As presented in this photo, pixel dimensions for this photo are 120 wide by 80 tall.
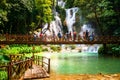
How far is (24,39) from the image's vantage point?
1254 inches

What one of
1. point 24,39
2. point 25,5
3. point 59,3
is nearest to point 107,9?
point 25,5

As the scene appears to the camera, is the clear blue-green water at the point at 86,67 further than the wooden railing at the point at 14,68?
Yes

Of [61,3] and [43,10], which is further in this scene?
[61,3]

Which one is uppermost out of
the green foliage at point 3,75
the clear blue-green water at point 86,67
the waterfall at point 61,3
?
Answer: the waterfall at point 61,3

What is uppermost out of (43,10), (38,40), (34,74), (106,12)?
(43,10)

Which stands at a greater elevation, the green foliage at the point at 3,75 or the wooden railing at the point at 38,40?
the wooden railing at the point at 38,40

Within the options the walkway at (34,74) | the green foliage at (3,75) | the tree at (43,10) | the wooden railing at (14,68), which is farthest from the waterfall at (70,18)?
the green foliage at (3,75)

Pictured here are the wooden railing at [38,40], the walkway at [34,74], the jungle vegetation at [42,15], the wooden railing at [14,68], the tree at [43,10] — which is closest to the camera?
the wooden railing at [14,68]

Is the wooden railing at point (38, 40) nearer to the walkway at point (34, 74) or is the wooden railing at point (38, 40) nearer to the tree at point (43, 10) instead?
the walkway at point (34, 74)

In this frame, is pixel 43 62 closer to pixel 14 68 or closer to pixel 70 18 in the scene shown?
pixel 14 68

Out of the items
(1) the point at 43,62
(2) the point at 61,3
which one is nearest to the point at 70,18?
(2) the point at 61,3

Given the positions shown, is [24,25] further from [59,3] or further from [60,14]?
[59,3]

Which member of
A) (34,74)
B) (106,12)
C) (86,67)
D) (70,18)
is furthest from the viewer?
(70,18)

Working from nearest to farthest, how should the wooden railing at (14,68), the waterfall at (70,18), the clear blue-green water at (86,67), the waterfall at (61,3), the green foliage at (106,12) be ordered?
the wooden railing at (14,68) → the clear blue-green water at (86,67) → the green foliage at (106,12) → the waterfall at (70,18) → the waterfall at (61,3)
